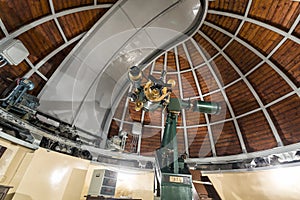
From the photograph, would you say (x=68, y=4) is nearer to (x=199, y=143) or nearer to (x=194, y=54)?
(x=194, y=54)

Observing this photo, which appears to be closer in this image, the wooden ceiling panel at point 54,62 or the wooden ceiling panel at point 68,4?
the wooden ceiling panel at point 68,4

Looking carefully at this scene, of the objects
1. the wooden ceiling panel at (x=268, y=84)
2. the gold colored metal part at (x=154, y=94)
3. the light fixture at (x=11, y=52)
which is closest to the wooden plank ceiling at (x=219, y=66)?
the wooden ceiling panel at (x=268, y=84)

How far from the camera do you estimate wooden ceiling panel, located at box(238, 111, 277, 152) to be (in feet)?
15.8

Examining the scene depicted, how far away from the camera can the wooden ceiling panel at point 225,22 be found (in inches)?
170

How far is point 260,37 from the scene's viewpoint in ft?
13.9

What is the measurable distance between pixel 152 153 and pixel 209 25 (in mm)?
5245

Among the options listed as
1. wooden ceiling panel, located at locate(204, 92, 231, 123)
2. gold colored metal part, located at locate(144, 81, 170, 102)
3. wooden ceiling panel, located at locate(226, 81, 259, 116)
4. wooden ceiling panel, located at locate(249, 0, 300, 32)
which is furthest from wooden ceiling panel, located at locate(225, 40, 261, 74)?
gold colored metal part, located at locate(144, 81, 170, 102)

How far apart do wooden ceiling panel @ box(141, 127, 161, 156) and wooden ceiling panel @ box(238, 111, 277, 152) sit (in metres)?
3.31

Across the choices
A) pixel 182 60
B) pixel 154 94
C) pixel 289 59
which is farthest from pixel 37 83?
pixel 289 59

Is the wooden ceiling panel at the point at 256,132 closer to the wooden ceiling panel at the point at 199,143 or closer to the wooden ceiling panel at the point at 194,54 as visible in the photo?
the wooden ceiling panel at the point at 199,143

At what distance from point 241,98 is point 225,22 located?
2.71m

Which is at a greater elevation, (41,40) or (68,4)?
(68,4)

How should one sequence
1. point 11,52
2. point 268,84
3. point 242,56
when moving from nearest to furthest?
point 11,52 < point 268,84 < point 242,56

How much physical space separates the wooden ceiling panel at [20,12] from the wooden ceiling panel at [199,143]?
6.19m
